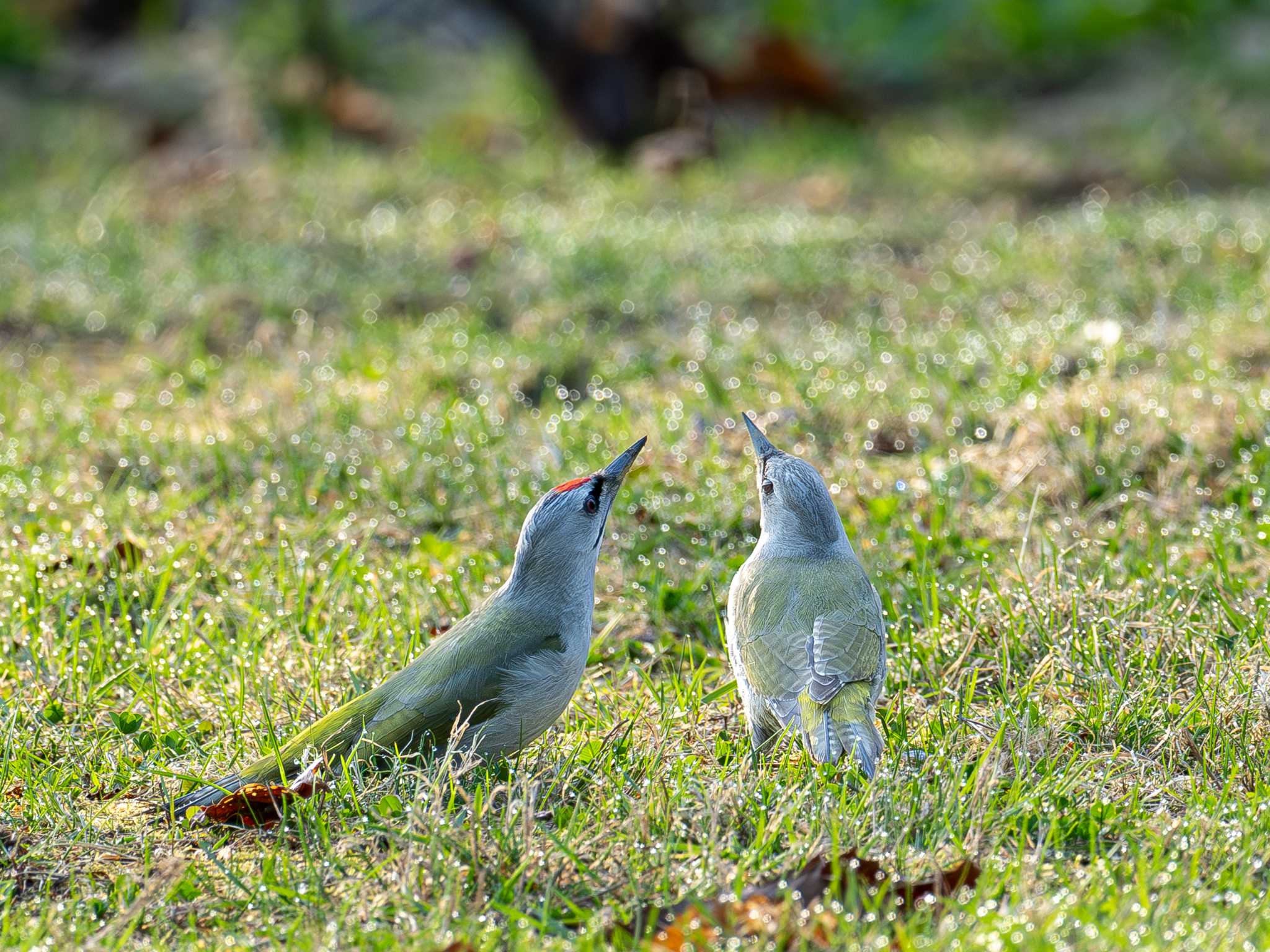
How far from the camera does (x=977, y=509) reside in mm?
4543

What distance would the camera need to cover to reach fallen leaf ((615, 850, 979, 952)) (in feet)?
8.05

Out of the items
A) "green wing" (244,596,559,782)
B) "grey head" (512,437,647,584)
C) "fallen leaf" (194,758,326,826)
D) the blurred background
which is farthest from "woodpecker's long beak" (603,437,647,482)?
the blurred background

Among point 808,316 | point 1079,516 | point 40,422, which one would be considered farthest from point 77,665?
point 808,316

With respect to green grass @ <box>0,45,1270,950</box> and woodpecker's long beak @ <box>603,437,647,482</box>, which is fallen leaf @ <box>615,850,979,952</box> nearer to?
green grass @ <box>0,45,1270,950</box>

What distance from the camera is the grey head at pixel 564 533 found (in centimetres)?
331

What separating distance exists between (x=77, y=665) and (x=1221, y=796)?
107 inches

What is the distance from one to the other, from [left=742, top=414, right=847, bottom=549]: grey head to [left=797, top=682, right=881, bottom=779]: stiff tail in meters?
0.49

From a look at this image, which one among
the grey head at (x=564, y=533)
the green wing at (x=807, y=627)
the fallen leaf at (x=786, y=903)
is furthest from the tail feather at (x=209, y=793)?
the green wing at (x=807, y=627)

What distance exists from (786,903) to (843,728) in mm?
662

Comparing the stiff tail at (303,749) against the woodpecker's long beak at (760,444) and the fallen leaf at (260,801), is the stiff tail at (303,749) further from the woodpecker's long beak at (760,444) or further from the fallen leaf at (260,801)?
the woodpecker's long beak at (760,444)

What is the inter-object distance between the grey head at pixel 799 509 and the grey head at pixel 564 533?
0.47m

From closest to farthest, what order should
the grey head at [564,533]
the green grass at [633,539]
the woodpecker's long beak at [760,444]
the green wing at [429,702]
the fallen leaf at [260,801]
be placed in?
1. the green grass at [633,539]
2. the fallen leaf at [260,801]
3. the green wing at [429,702]
4. the grey head at [564,533]
5. the woodpecker's long beak at [760,444]

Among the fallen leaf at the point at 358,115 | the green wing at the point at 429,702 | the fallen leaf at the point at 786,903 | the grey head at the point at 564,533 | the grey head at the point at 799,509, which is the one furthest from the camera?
the fallen leaf at the point at 358,115

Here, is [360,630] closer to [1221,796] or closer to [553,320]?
[1221,796]
